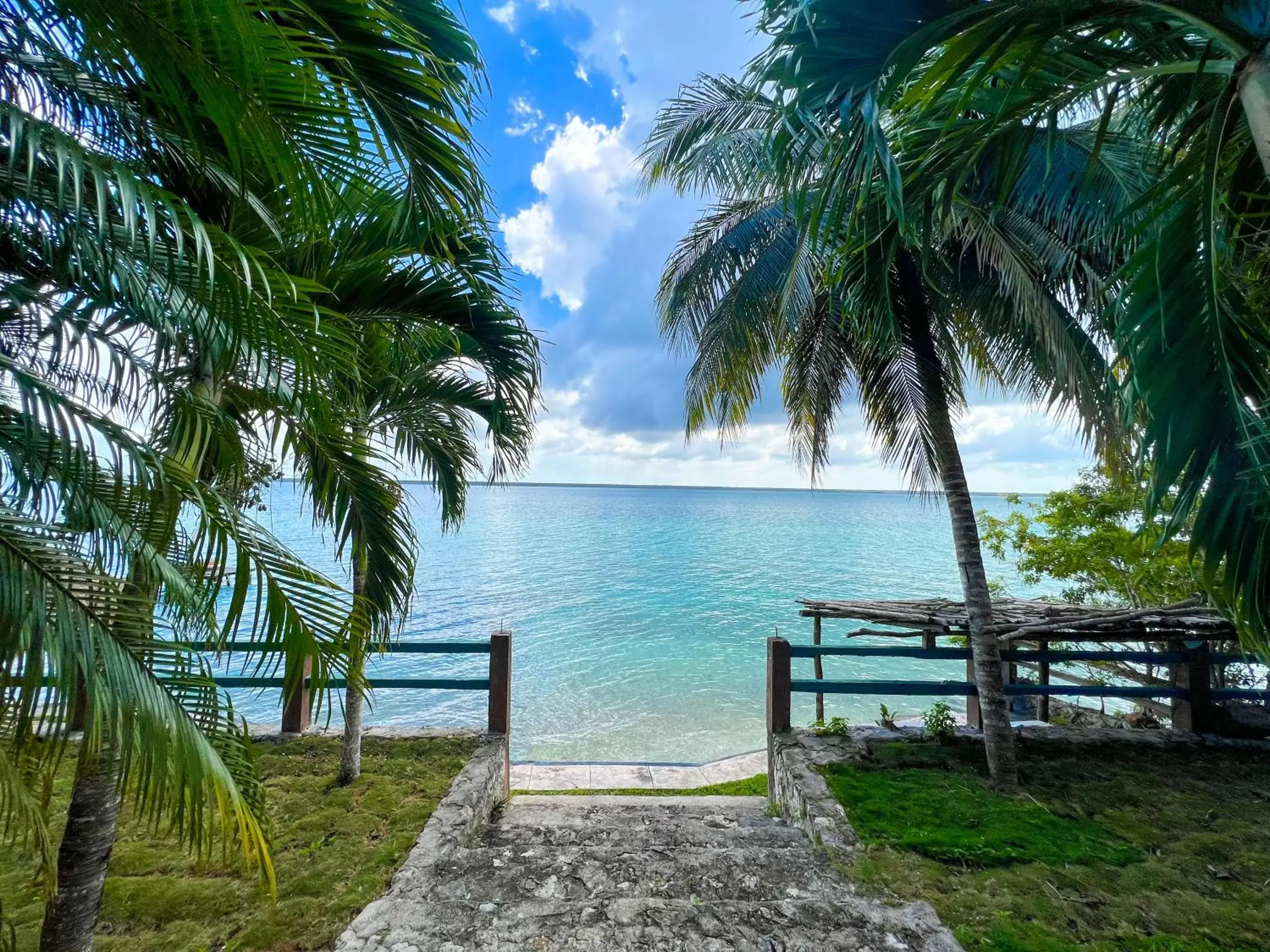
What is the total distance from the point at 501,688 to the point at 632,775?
10.4ft

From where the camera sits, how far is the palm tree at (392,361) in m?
2.54

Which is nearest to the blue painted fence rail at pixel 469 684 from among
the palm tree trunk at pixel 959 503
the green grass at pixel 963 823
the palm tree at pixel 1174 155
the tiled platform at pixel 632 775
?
the tiled platform at pixel 632 775

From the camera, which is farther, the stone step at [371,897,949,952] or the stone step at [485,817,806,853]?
the stone step at [485,817,806,853]

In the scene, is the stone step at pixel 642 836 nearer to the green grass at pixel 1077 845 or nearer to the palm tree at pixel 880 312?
the green grass at pixel 1077 845

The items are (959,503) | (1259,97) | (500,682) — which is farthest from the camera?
(500,682)

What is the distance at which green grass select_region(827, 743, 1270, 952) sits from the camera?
2.28m

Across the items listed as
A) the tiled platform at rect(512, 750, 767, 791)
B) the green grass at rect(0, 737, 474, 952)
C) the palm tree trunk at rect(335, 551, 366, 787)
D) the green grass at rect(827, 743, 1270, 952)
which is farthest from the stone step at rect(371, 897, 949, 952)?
the tiled platform at rect(512, 750, 767, 791)

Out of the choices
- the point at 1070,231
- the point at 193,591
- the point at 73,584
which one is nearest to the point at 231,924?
the point at 193,591

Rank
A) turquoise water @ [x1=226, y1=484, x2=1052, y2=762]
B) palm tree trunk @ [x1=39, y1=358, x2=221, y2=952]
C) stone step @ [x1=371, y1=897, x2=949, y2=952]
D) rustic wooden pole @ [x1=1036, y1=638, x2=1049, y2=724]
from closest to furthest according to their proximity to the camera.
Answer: palm tree trunk @ [x1=39, y1=358, x2=221, y2=952]
stone step @ [x1=371, y1=897, x2=949, y2=952]
rustic wooden pole @ [x1=1036, y1=638, x2=1049, y2=724]
turquoise water @ [x1=226, y1=484, x2=1052, y2=762]

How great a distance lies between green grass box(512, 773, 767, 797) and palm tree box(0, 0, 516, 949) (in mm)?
4386

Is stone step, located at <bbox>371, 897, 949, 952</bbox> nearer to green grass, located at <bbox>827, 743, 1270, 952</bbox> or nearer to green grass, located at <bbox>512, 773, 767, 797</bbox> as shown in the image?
green grass, located at <bbox>827, 743, 1270, 952</bbox>

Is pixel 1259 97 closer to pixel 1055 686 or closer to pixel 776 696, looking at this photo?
pixel 776 696

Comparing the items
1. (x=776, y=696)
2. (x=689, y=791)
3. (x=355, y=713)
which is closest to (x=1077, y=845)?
(x=776, y=696)

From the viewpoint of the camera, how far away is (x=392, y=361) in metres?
3.56
